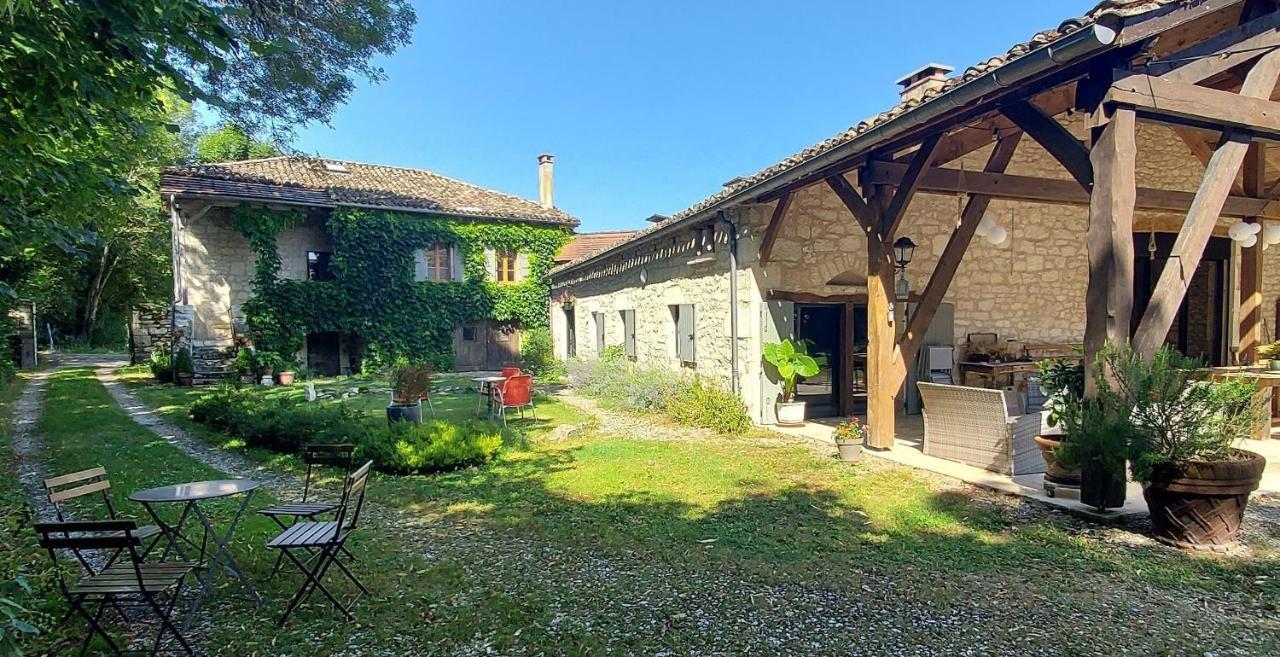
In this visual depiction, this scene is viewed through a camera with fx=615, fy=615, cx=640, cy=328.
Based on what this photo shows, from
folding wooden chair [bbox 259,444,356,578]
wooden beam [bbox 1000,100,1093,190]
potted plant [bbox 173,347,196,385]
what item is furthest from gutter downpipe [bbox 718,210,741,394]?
potted plant [bbox 173,347,196,385]

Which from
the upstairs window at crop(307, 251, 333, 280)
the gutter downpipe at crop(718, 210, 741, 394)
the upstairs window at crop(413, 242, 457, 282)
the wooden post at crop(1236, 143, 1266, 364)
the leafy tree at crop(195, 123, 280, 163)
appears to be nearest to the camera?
the gutter downpipe at crop(718, 210, 741, 394)

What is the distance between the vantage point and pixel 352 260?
16297 mm

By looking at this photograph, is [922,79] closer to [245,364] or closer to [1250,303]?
[1250,303]

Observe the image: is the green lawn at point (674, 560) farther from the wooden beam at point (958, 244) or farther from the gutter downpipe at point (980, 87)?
the gutter downpipe at point (980, 87)

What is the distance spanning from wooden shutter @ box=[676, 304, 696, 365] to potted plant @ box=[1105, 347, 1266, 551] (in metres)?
6.59

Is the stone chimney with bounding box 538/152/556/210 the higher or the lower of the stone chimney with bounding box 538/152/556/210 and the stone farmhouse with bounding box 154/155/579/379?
the higher

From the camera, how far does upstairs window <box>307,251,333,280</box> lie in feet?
53.4

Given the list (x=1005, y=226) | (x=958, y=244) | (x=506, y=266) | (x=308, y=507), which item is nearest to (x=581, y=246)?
(x=506, y=266)

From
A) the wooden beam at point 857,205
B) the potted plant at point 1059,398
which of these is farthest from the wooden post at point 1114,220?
the wooden beam at point 857,205

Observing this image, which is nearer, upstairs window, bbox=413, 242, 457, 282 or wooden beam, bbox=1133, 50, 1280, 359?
wooden beam, bbox=1133, 50, 1280, 359

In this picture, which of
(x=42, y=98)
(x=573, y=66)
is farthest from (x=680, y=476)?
(x=573, y=66)

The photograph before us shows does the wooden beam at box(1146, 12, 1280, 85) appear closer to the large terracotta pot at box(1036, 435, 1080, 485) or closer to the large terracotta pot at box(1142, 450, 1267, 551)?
the large terracotta pot at box(1142, 450, 1267, 551)

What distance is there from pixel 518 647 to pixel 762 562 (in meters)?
1.59

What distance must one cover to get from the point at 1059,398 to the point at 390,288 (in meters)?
15.7
